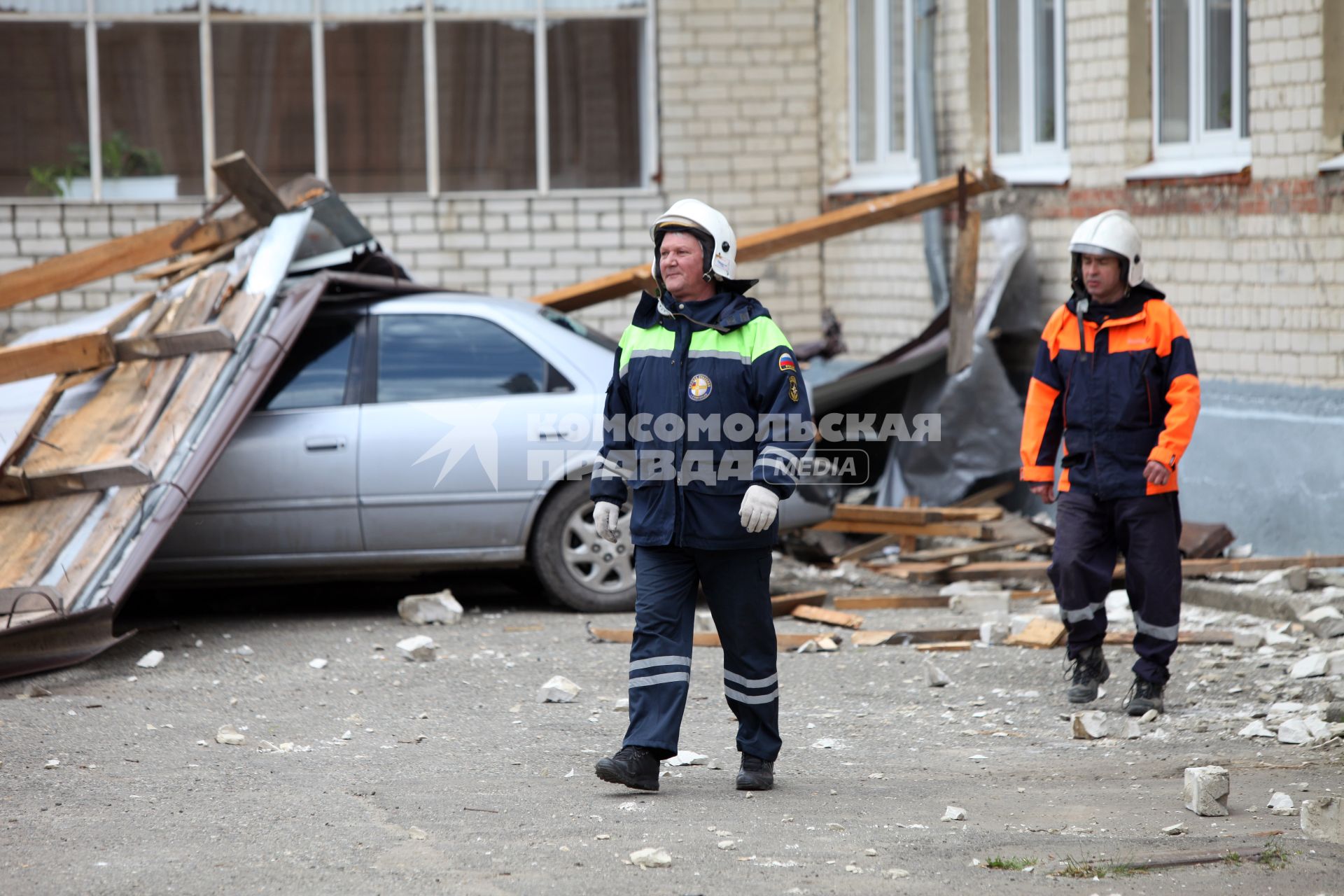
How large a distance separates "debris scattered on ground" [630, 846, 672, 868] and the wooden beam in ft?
11.9

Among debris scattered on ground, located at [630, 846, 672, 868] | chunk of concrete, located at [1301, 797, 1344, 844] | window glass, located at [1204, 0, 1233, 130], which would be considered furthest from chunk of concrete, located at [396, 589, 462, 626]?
window glass, located at [1204, 0, 1233, 130]

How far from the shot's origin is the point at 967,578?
885 centimetres

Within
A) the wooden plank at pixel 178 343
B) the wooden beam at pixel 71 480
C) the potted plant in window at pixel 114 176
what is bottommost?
the wooden beam at pixel 71 480

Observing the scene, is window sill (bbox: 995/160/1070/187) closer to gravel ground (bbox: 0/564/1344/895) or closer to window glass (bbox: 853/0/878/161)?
window glass (bbox: 853/0/878/161)

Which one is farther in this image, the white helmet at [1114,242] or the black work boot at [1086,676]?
the black work boot at [1086,676]

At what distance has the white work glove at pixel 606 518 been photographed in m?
5.09

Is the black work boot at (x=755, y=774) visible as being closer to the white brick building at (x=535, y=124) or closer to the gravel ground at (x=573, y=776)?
the gravel ground at (x=573, y=776)

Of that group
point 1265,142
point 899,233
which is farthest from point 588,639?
point 899,233

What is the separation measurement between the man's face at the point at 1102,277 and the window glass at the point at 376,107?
852 cm

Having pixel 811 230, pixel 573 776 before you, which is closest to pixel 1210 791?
pixel 573 776

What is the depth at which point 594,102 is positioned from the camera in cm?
1359

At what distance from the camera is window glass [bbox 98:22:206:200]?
13203 millimetres

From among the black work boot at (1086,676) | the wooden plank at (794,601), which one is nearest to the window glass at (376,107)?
the wooden plank at (794,601)

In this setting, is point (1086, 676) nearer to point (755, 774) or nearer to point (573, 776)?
point (755, 774)
